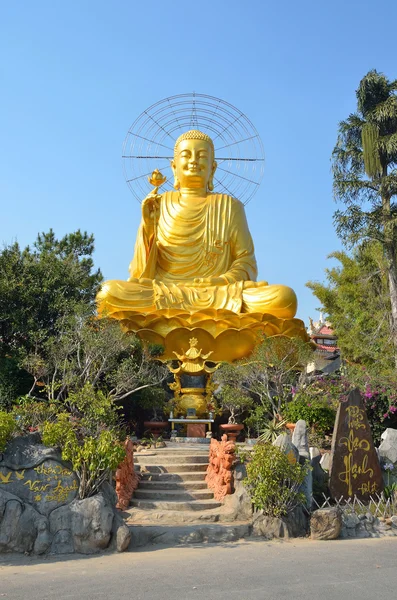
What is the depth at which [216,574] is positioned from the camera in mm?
4926

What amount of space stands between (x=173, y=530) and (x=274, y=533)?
3.32 ft

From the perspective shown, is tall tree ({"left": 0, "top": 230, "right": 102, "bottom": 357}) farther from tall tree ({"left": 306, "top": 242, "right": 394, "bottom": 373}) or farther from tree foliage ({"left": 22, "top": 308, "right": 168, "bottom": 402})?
tall tree ({"left": 306, "top": 242, "right": 394, "bottom": 373})

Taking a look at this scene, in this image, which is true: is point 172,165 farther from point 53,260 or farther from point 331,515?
point 331,515

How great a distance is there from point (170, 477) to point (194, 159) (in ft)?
32.6

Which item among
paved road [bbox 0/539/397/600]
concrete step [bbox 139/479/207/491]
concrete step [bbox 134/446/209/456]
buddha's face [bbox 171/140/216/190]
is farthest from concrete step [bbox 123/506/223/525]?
buddha's face [bbox 171/140/216/190]

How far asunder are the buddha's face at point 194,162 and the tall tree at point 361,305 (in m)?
4.40

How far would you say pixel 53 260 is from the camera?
10758 mm

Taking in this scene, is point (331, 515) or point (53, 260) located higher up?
point (53, 260)

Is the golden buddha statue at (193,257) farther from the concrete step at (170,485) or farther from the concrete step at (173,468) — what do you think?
the concrete step at (170,485)

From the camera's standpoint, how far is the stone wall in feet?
18.4

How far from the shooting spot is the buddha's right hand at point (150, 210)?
566 inches

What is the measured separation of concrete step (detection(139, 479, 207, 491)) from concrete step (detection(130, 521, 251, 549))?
4.06 ft

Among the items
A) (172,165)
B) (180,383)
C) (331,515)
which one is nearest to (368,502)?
(331,515)

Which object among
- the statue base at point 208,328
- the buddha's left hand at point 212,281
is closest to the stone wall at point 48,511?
the statue base at point 208,328
